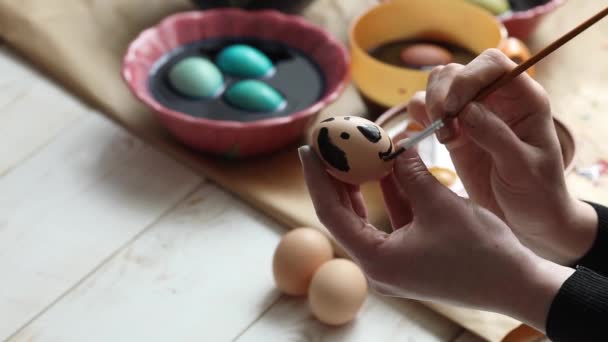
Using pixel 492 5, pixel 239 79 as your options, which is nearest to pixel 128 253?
pixel 239 79

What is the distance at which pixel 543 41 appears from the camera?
4.33 ft

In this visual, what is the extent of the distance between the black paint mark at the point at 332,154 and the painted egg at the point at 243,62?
1.68 ft

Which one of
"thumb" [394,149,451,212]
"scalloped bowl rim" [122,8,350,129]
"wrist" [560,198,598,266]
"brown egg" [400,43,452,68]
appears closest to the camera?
"thumb" [394,149,451,212]

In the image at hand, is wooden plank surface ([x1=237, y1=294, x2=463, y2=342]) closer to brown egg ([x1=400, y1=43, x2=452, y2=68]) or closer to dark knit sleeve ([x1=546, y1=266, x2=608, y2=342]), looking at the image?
dark knit sleeve ([x1=546, y1=266, x2=608, y2=342])

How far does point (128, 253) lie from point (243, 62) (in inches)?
13.9

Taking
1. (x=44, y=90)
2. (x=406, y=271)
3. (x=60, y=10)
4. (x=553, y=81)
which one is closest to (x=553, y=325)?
(x=406, y=271)

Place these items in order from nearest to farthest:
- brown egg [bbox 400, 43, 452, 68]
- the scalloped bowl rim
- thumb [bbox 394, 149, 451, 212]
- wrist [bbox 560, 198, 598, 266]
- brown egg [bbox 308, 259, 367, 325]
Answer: thumb [bbox 394, 149, 451, 212], wrist [bbox 560, 198, 598, 266], brown egg [bbox 308, 259, 367, 325], the scalloped bowl rim, brown egg [bbox 400, 43, 452, 68]

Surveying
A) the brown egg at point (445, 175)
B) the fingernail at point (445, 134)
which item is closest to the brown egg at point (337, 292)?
the brown egg at point (445, 175)

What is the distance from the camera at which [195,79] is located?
115 cm

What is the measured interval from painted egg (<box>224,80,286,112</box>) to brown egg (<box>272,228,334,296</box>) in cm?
25

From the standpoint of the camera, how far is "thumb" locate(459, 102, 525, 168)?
0.65m

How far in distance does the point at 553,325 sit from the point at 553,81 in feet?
2.26

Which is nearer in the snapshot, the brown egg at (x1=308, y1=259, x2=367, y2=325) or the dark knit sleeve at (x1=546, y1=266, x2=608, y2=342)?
the dark knit sleeve at (x1=546, y1=266, x2=608, y2=342)

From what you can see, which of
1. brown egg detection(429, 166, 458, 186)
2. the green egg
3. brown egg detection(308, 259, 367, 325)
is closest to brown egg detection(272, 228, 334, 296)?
brown egg detection(308, 259, 367, 325)
